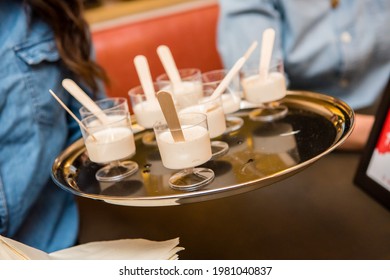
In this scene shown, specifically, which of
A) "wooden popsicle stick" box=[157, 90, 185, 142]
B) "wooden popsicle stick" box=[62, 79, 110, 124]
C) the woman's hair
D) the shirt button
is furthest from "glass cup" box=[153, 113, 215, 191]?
the shirt button

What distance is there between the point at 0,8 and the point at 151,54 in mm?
658

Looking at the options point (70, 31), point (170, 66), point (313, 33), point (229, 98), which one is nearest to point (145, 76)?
point (170, 66)

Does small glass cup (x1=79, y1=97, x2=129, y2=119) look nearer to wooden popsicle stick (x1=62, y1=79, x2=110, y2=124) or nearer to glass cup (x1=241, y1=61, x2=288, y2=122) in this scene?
wooden popsicle stick (x1=62, y1=79, x2=110, y2=124)

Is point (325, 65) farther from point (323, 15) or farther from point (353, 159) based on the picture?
point (353, 159)

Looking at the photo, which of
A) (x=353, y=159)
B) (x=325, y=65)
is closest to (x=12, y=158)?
(x=353, y=159)

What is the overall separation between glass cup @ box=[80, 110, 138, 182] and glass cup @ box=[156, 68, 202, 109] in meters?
0.12

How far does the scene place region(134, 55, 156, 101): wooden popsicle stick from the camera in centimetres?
91

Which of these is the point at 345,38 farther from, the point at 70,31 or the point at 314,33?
the point at 70,31

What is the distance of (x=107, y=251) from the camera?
2.40 feet

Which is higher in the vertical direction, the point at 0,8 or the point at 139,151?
the point at 0,8

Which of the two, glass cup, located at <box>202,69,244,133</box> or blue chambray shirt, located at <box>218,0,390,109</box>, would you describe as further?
blue chambray shirt, located at <box>218,0,390,109</box>

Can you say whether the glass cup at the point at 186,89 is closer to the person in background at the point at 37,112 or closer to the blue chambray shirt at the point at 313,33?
the person in background at the point at 37,112

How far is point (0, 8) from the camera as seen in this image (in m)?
0.98

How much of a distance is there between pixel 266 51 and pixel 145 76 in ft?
0.79
